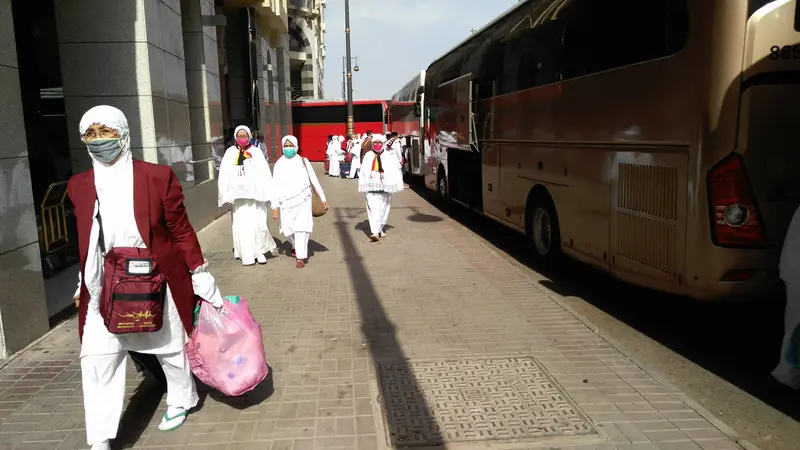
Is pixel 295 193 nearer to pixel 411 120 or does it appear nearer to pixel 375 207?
pixel 375 207

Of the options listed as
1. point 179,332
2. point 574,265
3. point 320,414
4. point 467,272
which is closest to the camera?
point 179,332

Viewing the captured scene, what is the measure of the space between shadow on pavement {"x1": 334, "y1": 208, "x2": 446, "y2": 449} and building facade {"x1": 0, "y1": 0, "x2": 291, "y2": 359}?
9.20 ft

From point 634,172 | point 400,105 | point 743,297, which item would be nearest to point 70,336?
point 634,172

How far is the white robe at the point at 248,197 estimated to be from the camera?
7.89 m

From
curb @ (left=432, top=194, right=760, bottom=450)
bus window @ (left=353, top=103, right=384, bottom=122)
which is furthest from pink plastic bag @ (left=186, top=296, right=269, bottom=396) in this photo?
bus window @ (left=353, top=103, right=384, bottom=122)

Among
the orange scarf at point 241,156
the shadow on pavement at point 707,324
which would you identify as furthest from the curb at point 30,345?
the shadow on pavement at point 707,324

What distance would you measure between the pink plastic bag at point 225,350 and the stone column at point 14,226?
208 cm

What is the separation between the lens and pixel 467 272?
25.6 ft

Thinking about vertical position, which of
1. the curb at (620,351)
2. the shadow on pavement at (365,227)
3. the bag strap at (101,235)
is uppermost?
the bag strap at (101,235)

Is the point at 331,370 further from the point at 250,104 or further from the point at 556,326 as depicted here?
the point at 250,104

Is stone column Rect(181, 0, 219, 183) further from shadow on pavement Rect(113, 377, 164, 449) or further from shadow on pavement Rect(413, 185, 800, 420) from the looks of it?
shadow on pavement Rect(113, 377, 164, 449)

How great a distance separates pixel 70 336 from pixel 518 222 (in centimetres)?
555

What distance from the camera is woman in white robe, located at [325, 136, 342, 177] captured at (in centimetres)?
2505

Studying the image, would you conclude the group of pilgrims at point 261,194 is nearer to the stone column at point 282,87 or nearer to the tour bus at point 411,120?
the tour bus at point 411,120
